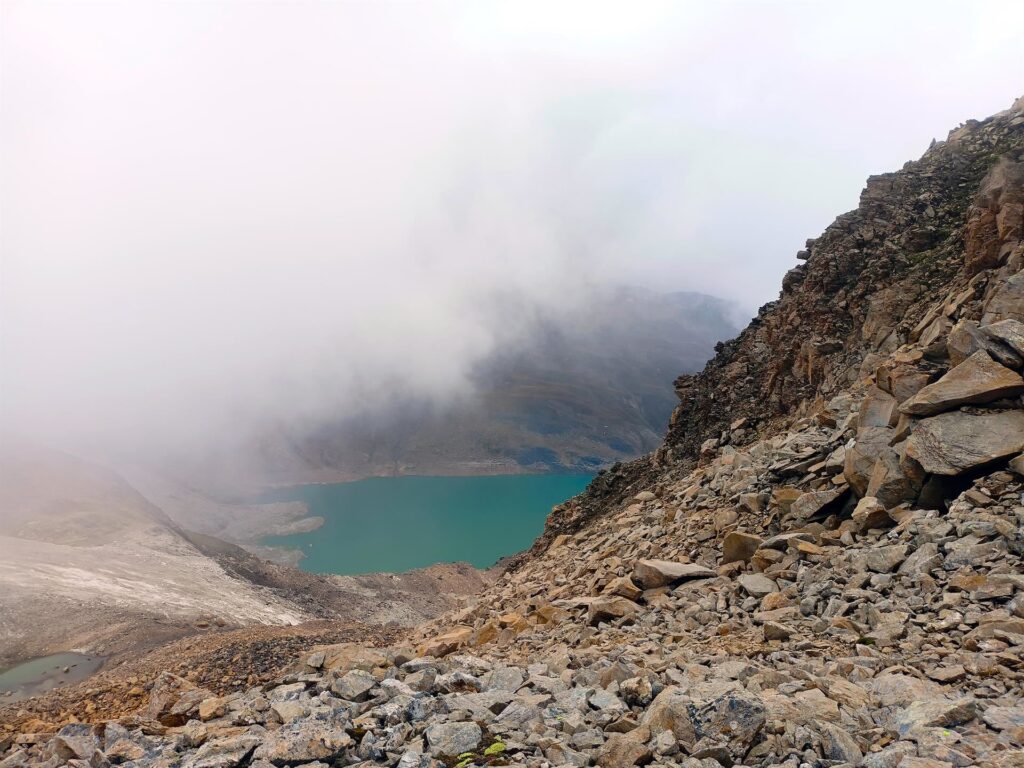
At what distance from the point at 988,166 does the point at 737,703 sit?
20375 mm

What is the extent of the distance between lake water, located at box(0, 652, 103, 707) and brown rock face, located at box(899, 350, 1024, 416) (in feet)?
112

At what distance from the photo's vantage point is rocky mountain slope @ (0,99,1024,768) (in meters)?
5.83

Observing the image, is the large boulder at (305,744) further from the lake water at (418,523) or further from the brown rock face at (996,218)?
the lake water at (418,523)

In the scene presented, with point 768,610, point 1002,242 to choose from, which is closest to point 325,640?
point 768,610

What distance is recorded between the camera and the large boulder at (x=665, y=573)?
37.9 feet

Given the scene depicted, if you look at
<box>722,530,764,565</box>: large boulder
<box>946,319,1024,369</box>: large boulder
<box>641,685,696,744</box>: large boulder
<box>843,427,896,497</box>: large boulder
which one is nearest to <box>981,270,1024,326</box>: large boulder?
<box>946,319,1024,369</box>: large boulder

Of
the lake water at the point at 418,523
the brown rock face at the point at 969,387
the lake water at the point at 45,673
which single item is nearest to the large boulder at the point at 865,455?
the brown rock face at the point at 969,387

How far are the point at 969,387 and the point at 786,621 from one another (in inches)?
197

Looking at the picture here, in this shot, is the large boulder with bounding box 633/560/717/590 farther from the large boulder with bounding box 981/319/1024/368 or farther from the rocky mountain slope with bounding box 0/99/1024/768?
the large boulder with bounding box 981/319/1024/368

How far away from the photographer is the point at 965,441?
999 centimetres

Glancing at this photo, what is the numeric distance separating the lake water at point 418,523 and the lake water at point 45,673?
56.7m

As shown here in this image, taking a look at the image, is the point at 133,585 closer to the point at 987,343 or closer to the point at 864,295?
the point at 864,295

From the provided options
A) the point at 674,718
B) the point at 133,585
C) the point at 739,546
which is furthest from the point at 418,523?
the point at 674,718

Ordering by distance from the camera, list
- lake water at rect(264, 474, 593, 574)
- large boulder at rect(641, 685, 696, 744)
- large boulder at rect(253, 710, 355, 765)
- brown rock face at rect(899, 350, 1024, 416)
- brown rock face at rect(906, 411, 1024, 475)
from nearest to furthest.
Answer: large boulder at rect(641, 685, 696, 744)
large boulder at rect(253, 710, 355, 765)
brown rock face at rect(906, 411, 1024, 475)
brown rock face at rect(899, 350, 1024, 416)
lake water at rect(264, 474, 593, 574)
